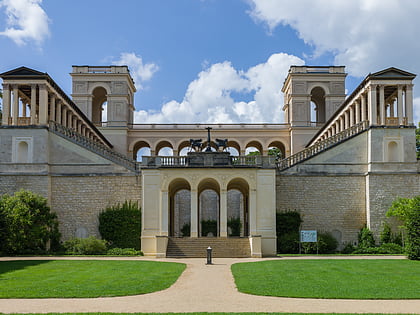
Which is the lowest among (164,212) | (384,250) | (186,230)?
(384,250)

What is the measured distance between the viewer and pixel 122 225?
39.1 metres

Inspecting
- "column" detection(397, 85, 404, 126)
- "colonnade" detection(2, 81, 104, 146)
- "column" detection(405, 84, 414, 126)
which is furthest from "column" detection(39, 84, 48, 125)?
"column" detection(405, 84, 414, 126)

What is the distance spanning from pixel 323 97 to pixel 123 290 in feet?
180

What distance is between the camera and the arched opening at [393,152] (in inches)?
1568

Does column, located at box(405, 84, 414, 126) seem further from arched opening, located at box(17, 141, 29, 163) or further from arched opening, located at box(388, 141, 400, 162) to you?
arched opening, located at box(17, 141, 29, 163)

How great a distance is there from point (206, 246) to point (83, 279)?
15580 millimetres

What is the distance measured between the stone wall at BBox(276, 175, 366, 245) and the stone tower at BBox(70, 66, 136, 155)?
89.4 feet

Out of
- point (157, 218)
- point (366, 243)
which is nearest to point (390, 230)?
point (366, 243)

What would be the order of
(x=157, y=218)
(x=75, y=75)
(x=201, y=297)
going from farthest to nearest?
(x=75, y=75) → (x=157, y=218) → (x=201, y=297)

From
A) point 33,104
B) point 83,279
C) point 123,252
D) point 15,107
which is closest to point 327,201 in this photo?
point 123,252

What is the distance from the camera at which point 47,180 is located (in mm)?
39469

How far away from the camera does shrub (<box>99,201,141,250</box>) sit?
38719 millimetres

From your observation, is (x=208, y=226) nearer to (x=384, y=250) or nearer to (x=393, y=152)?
(x=393, y=152)

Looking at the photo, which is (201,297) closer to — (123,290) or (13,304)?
(123,290)
